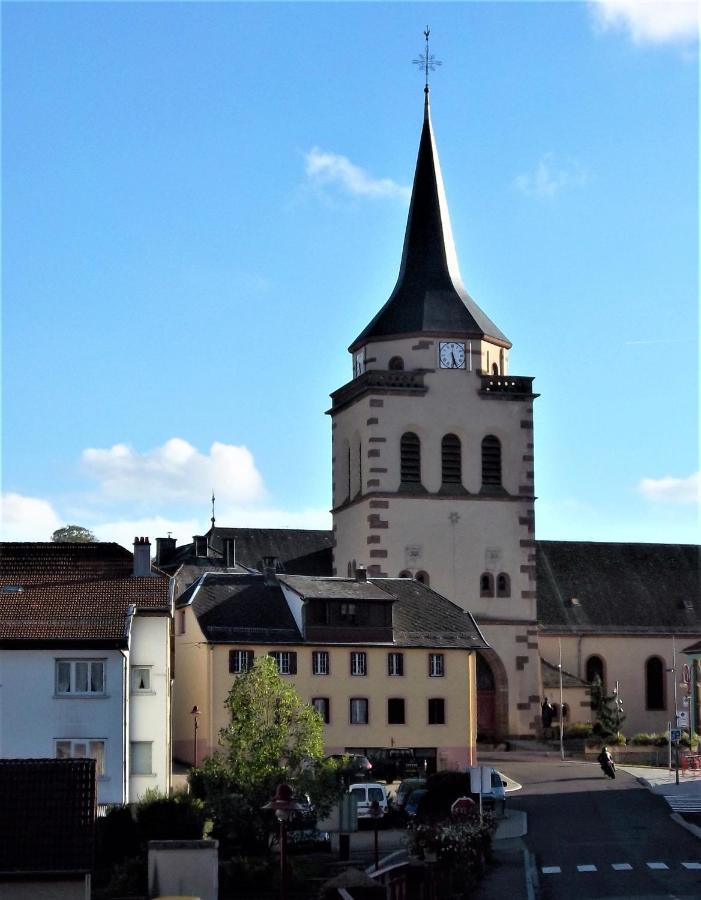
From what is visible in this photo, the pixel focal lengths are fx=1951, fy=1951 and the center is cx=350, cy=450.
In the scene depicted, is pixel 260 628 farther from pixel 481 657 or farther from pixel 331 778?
pixel 331 778

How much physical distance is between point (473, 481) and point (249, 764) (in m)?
31.5

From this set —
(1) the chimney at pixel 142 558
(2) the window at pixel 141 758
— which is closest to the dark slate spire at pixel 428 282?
(1) the chimney at pixel 142 558

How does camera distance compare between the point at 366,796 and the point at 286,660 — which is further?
the point at 286,660

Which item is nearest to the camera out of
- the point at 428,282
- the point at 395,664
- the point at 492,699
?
the point at 395,664

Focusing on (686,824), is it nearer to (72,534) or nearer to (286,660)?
(286,660)

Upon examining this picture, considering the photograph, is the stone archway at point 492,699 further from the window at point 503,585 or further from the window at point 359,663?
the window at point 359,663

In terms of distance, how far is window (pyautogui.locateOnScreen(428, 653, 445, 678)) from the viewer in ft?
228

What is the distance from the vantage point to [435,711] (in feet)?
226

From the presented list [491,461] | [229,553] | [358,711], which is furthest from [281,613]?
[229,553]

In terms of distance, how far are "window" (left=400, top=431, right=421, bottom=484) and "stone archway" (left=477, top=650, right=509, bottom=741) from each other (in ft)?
24.9

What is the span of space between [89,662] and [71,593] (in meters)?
2.98

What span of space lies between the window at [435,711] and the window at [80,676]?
20.5 meters

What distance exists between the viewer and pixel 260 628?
227 ft

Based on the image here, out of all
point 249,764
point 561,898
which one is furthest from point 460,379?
point 561,898
